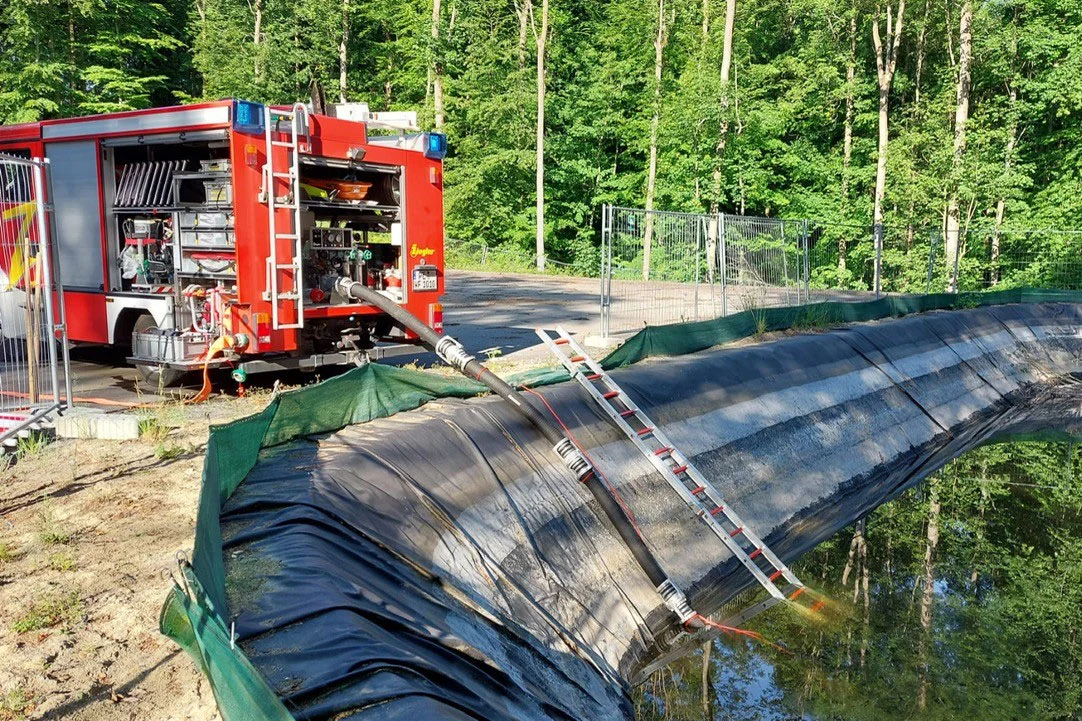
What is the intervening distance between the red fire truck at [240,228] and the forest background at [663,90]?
2382 cm

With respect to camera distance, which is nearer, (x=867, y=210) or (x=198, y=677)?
(x=198, y=677)

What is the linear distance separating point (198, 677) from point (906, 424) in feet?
40.7

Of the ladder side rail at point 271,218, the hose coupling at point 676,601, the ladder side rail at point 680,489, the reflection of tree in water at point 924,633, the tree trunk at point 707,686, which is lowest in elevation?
the reflection of tree in water at point 924,633

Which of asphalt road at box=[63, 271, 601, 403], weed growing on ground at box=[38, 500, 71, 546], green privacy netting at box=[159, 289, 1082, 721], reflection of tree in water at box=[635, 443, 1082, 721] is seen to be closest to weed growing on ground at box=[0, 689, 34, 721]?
green privacy netting at box=[159, 289, 1082, 721]

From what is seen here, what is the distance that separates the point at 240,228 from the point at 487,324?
911 cm

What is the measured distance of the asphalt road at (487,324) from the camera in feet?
39.6

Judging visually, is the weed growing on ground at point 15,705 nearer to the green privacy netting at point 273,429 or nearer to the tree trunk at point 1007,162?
the green privacy netting at point 273,429

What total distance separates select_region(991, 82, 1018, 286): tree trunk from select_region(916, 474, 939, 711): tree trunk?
2116 centimetres

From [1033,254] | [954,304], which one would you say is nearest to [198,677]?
[954,304]

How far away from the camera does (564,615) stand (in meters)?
6.89

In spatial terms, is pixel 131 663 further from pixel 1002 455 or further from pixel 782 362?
pixel 1002 455

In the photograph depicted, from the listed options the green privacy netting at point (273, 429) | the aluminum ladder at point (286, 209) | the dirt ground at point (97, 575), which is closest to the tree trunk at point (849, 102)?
the green privacy netting at point (273, 429)

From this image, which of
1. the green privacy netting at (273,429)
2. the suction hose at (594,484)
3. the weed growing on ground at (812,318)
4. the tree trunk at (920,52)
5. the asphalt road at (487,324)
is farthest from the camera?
the tree trunk at (920,52)

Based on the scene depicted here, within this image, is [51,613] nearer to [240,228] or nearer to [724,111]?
[240,228]
